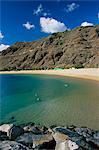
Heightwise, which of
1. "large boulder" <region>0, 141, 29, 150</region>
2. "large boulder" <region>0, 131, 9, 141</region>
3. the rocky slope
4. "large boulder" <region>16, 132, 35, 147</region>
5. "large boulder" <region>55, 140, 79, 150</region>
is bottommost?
"large boulder" <region>0, 131, 9, 141</region>

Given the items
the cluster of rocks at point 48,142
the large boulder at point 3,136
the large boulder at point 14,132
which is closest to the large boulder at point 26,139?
the cluster of rocks at point 48,142

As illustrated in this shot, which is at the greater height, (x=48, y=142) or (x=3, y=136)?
(x=48, y=142)

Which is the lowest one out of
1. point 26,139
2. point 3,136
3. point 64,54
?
point 3,136

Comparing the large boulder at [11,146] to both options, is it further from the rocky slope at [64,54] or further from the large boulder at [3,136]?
the rocky slope at [64,54]

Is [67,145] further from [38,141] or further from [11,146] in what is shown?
[11,146]

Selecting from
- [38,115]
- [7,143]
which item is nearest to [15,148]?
[7,143]

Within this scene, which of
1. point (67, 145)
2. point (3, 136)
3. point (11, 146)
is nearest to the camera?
point (67, 145)

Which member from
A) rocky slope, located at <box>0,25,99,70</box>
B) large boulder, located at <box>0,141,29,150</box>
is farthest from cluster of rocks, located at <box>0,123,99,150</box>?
rocky slope, located at <box>0,25,99,70</box>

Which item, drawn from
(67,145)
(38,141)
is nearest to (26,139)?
(38,141)

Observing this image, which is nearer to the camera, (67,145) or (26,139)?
(67,145)

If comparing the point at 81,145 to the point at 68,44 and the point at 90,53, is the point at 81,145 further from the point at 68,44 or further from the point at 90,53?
the point at 68,44

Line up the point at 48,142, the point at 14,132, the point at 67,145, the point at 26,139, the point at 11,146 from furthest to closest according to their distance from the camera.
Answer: the point at 14,132, the point at 26,139, the point at 48,142, the point at 11,146, the point at 67,145

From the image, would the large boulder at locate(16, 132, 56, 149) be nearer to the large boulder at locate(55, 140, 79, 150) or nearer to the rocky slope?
the large boulder at locate(55, 140, 79, 150)

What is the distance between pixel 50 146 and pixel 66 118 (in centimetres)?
764
